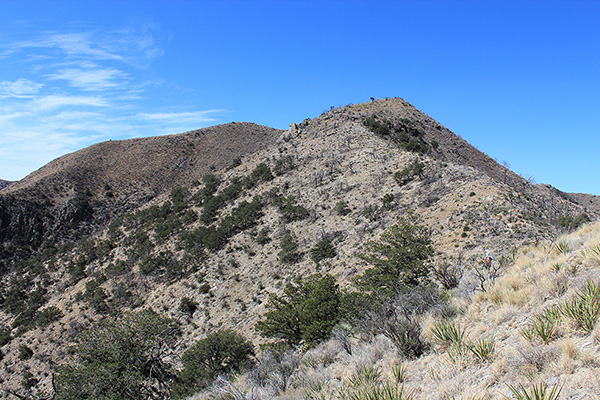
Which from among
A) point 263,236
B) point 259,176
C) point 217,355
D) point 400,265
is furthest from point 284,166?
point 400,265

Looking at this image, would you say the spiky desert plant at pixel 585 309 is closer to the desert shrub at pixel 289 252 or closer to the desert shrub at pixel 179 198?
the desert shrub at pixel 289 252

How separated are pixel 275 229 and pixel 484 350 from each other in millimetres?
31963

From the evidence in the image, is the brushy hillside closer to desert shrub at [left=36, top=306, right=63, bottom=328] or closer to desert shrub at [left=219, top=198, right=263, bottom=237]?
desert shrub at [left=219, top=198, right=263, bottom=237]

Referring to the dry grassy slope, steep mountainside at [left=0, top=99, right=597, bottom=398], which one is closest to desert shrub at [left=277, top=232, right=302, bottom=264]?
steep mountainside at [left=0, top=99, right=597, bottom=398]

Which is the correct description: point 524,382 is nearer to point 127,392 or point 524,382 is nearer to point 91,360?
point 127,392

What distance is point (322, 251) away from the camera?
30406mm

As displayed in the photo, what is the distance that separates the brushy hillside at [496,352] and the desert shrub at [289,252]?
70.4 feet

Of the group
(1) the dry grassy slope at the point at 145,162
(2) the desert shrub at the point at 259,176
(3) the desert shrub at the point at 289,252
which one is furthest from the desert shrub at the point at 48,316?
(1) the dry grassy slope at the point at 145,162

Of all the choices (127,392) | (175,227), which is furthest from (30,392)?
(127,392)

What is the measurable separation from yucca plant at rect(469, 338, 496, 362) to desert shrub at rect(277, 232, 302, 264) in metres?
25.9

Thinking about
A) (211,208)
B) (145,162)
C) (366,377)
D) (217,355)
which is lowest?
(217,355)

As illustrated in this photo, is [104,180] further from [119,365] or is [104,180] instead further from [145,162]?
[119,365]

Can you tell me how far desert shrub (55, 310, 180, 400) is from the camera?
1532 cm

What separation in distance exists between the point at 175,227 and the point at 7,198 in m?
50.2
